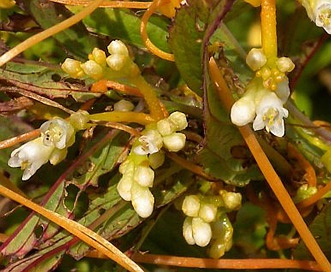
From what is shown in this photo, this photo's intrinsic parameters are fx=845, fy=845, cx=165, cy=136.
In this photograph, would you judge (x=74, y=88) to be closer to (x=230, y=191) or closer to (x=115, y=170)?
(x=115, y=170)

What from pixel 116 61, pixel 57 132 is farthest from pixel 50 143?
pixel 116 61

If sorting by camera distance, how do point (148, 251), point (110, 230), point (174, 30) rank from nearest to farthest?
point (174, 30)
point (110, 230)
point (148, 251)

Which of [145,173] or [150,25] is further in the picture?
[150,25]

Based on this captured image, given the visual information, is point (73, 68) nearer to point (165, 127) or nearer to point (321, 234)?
point (165, 127)

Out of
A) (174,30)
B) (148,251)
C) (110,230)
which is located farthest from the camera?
(148,251)

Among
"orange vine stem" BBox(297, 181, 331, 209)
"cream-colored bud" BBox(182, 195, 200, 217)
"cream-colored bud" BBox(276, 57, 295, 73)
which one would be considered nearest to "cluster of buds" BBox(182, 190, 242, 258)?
"cream-colored bud" BBox(182, 195, 200, 217)

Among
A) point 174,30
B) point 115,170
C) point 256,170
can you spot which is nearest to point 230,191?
point 256,170
